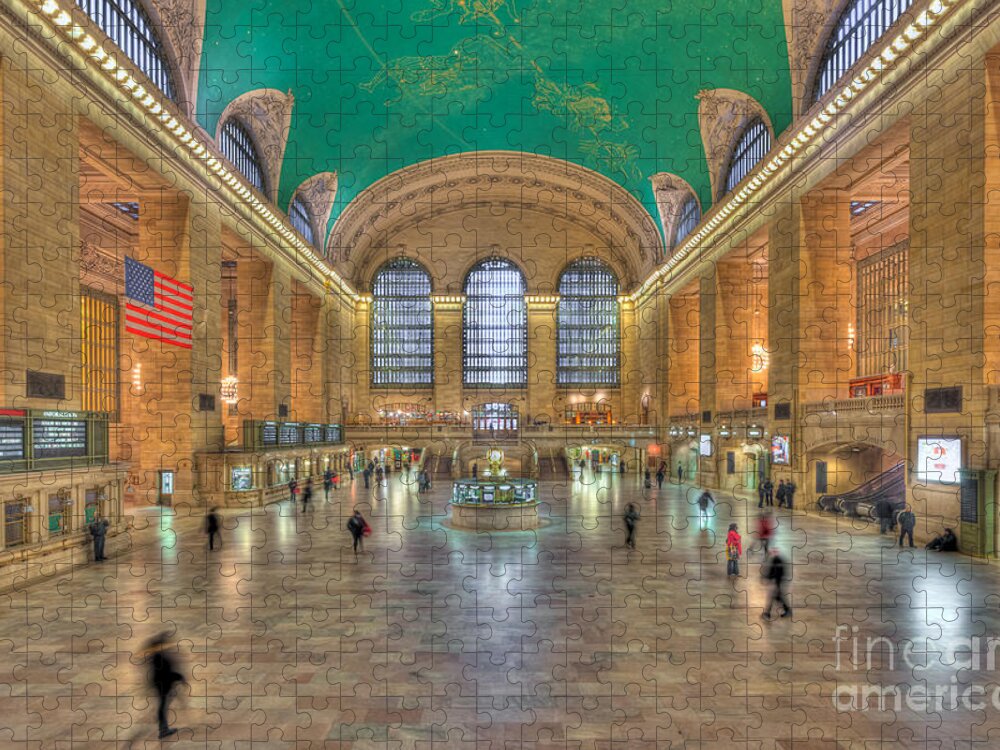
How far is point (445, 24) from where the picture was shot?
1100 inches

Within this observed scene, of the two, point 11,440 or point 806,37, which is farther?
point 806,37

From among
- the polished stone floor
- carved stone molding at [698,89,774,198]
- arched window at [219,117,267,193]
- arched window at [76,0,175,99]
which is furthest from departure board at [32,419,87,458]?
carved stone molding at [698,89,774,198]

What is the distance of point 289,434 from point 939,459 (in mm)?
27007

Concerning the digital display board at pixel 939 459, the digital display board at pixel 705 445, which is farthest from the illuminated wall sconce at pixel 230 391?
the digital display board at pixel 939 459

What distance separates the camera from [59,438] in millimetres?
14797

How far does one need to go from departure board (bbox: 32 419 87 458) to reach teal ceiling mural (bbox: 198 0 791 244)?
15.2 metres

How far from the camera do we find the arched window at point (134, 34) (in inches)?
797

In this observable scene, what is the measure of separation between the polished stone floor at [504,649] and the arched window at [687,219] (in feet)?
92.3

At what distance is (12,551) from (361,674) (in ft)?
30.5

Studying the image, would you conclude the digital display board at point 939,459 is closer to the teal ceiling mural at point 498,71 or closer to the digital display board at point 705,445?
the teal ceiling mural at point 498,71

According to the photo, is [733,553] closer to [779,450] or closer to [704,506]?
[704,506]

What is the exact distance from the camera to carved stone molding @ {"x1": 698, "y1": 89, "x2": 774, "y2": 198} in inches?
1156

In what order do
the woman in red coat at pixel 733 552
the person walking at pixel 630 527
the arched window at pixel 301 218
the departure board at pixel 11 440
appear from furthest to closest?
the arched window at pixel 301 218, the person walking at pixel 630 527, the woman in red coat at pixel 733 552, the departure board at pixel 11 440

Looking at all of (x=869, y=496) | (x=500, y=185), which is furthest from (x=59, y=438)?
(x=500, y=185)
